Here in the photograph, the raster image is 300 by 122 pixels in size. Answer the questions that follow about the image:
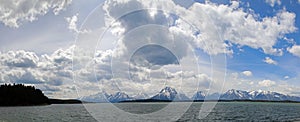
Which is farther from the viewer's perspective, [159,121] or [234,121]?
[234,121]

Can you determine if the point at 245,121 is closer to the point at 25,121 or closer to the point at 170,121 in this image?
the point at 170,121

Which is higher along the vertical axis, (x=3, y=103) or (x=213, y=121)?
(x=3, y=103)

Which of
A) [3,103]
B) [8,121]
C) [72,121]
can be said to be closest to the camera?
[8,121]

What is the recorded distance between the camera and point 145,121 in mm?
78062

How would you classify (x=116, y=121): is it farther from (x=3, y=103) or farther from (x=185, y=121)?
(x=3, y=103)

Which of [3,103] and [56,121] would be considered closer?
[56,121]

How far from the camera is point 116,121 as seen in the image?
258ft

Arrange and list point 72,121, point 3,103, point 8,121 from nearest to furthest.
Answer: point 8,121
point 72,121
point 3,103

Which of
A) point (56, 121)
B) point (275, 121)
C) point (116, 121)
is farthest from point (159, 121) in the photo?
point (275, 121)

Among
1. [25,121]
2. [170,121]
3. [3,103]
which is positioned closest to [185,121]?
[170,121]

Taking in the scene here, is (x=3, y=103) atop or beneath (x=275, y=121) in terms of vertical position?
atop

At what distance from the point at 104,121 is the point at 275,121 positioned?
47655 mm

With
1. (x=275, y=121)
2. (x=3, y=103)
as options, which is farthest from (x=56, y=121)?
(x=3, y=103)

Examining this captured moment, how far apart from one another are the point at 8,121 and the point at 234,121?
58873 mm
